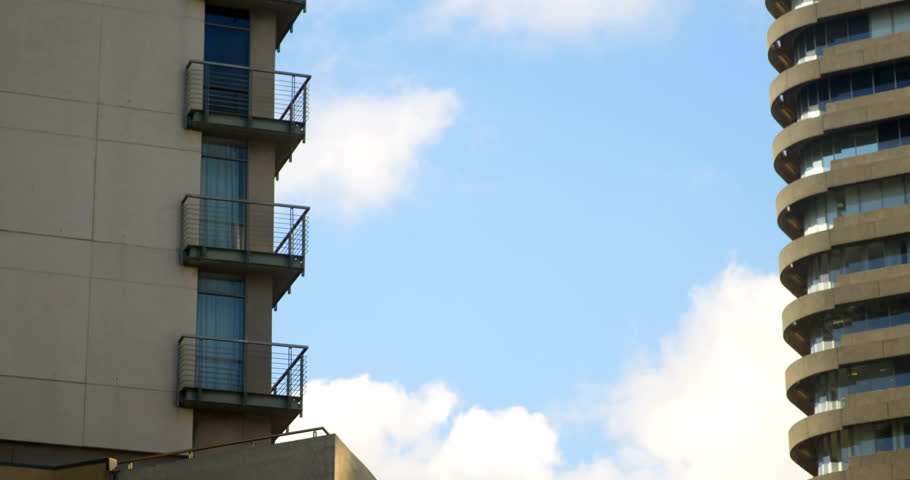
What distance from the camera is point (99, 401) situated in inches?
1635

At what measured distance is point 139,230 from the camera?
43719 millimetres

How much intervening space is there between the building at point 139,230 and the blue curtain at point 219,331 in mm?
42

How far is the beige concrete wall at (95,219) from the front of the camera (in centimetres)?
4150

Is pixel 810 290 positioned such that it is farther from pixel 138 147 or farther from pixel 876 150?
pixel 138 147

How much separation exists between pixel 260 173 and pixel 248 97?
1.97 m

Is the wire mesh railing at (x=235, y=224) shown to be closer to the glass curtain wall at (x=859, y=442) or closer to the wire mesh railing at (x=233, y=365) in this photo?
the wire mesh railing at (x=233, y=365)

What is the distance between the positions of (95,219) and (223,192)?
3.46 metres

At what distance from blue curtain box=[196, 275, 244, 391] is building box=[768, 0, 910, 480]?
191 feet

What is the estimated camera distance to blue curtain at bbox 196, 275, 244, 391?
43.0 meters

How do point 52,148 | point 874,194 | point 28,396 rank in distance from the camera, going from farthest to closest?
point 874,194, point 52,148, point 28,396

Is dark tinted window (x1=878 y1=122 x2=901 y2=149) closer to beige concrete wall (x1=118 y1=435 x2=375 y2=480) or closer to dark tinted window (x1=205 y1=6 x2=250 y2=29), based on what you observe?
dark tinted window (x1=205 y1=6 x2=250 y2=29)

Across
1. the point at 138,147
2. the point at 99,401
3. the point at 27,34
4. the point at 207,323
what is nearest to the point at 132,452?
the point at 99,401

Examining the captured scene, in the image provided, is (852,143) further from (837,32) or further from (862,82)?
(837,32)

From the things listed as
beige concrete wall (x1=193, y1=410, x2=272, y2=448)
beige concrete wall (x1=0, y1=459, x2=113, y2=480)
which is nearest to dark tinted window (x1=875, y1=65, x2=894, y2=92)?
beige concrete wall (x1=193, y1=410, x2=272, y2=448)
